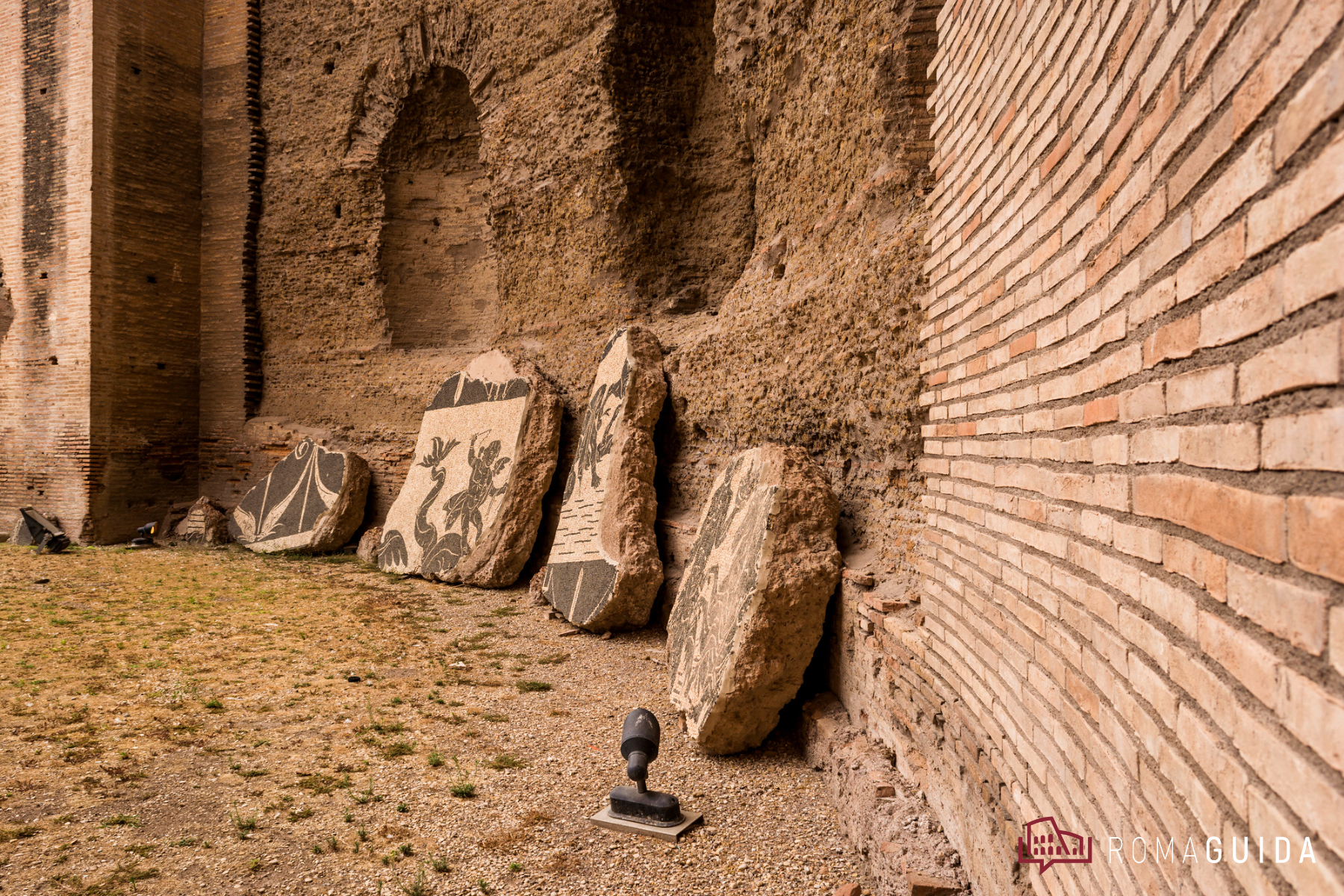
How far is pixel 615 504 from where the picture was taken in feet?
18.2

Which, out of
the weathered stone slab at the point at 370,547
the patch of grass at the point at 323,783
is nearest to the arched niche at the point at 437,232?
the weathered stone slab at the point at 370,547

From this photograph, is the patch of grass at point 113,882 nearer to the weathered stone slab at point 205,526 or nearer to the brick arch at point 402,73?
the weathered stone slab at point 205,526

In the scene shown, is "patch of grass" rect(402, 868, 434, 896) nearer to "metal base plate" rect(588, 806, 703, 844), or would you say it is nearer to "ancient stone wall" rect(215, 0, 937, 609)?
"metal base plate" rect(588, 806, 703, 844)

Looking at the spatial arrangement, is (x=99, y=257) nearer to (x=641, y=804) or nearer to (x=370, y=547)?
(x=370, y=547)

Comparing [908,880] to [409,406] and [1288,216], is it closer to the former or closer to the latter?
[1288,216]

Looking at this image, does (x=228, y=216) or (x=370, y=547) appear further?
(x=228, y=216)

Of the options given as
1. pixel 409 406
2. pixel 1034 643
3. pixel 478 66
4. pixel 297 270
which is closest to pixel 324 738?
pixel 1034 643

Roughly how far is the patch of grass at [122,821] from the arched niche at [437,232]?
7646mm

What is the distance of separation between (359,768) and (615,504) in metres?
2.64

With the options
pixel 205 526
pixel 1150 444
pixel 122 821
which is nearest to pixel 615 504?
pixel 122 821

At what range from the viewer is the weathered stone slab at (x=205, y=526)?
376 inches

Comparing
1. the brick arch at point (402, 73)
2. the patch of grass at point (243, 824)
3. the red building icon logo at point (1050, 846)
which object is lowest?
the patch of grass at point (243, 824)

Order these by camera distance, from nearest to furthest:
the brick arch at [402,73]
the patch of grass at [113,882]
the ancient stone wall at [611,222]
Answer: the patch of grass at [113,882] < the ancient stone wall at [611,222] < the brick arch at [402,73]

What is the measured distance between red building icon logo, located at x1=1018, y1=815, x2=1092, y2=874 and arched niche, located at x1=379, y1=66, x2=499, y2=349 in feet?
29.7
